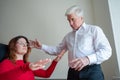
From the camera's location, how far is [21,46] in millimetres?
1557

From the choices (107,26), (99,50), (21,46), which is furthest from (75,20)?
(21,46)

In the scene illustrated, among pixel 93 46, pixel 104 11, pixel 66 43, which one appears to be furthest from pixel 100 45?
pixel 104 11

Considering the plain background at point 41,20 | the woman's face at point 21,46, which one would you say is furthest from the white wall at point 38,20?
the woman's face at point 21,46

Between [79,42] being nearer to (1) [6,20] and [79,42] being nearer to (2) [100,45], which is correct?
(2) [100,45]

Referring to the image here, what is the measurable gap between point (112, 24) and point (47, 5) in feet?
2.75

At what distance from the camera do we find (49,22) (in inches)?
76.3

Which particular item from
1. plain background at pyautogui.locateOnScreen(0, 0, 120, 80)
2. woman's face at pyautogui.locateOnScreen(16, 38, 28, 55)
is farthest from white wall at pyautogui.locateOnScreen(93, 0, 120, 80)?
woman's face at pyautogui.locateOnScreen(16, 38, 28, 55)

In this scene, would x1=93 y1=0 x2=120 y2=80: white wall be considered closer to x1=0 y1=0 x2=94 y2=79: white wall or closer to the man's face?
x1=0 y1=0 x2=94 y2=79: white wall

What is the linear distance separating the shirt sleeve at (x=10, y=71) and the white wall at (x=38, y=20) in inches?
19.4

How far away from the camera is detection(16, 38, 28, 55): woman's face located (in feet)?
5.03

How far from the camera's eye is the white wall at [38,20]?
6.28ft

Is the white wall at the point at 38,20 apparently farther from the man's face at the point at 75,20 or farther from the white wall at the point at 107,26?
the man's face at the point at 75,20

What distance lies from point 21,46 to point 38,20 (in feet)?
1.67

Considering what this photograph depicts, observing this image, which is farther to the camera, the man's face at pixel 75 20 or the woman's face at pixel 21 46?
the woman's face at pixel 21 46
